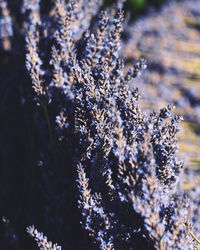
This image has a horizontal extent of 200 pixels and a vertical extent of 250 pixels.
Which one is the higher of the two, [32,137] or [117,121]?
[32,137]

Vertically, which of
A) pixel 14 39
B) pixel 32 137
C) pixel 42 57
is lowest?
pixel 32 137

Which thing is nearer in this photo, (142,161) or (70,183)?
(142,161)

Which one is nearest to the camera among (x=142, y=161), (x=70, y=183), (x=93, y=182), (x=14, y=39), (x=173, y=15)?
(x=142, y=161)

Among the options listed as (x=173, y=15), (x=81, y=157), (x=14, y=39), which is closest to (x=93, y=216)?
(x=81, y=157)

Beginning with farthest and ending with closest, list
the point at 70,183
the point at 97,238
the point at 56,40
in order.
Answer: the point at 56,40 → the point at 70,183 → the point at 97,238

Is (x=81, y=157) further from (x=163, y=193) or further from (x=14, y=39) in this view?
(x=14, y=39)

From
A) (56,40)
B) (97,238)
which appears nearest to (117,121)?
(97,238)

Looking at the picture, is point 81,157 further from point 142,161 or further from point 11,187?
point 11,187
